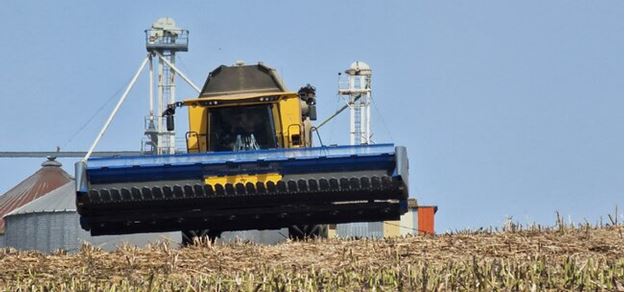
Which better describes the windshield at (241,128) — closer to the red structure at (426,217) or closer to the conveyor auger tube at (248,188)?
the conveyor auger tube at (248,188)

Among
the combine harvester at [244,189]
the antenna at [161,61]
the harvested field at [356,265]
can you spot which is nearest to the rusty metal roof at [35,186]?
the antenna at [161,61]

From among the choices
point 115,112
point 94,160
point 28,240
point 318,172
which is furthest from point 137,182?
point 28,240

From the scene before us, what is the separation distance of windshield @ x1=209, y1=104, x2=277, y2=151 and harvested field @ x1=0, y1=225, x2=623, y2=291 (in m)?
5.84

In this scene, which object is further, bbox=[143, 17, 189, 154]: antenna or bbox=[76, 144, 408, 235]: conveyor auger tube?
bbox=[143, 17, 189, 154]: antenna

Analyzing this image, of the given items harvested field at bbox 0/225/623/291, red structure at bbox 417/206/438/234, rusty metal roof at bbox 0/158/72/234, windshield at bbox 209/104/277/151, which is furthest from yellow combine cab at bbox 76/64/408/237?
rusty metal roof at bbox 0/158/72/234

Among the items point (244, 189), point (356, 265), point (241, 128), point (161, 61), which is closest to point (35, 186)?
point (161, 61)

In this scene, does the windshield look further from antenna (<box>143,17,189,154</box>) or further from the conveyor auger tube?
antenna (<box>143,17,189,154</box>)

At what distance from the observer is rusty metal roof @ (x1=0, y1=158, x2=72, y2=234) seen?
59.8 metres

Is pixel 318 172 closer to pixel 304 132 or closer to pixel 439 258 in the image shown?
pixel 304 132

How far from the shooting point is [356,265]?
1390 centimetres

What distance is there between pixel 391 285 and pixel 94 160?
31.2 feet

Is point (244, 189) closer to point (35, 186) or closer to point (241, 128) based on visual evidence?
point (241, 128)

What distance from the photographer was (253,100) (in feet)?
73.4

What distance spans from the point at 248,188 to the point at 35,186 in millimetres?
41807
